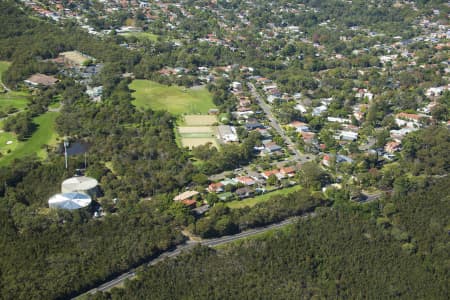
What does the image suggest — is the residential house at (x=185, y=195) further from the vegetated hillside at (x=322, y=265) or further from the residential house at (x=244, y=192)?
the vegetated hillside at (x=322, y=265)

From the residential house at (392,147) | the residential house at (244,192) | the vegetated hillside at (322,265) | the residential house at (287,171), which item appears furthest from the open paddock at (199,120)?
the vegetated hillside at (322,265)

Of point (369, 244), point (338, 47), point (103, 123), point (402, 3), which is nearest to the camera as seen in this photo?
point (369, 244)

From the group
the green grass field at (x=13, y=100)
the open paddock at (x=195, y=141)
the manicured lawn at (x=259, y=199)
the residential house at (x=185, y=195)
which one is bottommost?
the green grass field at (x=13, y=100)

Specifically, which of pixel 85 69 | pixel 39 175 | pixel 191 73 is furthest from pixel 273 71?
pixel 39 175

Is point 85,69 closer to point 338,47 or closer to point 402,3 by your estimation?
point 338,47

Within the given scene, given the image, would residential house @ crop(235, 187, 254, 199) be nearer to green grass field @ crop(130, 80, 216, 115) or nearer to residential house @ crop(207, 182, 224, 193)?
residential house @ crop(207, 182, 224, 193)

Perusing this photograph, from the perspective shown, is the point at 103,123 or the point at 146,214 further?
the point at 103,123
